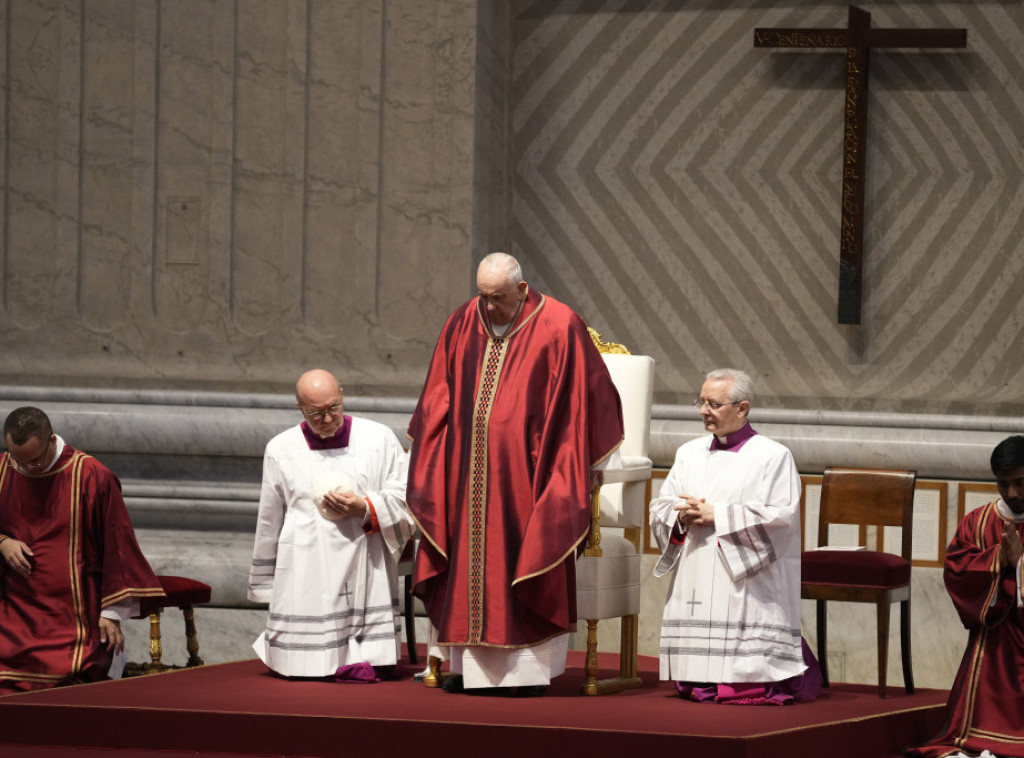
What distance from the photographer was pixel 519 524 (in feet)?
19.7

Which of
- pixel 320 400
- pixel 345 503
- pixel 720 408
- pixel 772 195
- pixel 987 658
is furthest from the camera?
pixel 772 195

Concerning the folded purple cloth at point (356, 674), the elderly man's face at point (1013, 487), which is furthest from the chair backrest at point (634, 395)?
the elderly man's face at point (1013, 487)

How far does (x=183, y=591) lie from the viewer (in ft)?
22.6

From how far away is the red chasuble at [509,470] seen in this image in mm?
5914

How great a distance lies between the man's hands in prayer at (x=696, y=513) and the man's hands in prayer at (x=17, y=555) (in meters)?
2.48

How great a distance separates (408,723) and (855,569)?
2064 millimetres

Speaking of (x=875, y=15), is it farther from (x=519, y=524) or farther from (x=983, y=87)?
(x=519, y=524)

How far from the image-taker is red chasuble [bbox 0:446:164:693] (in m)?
6.45

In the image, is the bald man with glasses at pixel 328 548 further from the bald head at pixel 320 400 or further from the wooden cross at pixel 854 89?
the wooden cross at pixel 854 89

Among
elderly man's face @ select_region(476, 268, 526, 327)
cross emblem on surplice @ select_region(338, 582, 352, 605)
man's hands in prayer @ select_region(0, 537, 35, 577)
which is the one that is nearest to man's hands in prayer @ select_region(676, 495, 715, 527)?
elderly man's face @ select_region(476, 268, 526, 327)

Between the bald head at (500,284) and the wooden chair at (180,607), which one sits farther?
the wooden chair at (180,607)

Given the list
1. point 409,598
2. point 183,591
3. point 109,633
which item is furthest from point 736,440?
point 109,633

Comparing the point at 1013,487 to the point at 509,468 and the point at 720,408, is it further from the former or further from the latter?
the point at 509,468

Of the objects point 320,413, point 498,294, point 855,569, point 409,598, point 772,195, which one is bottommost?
point 409,598
